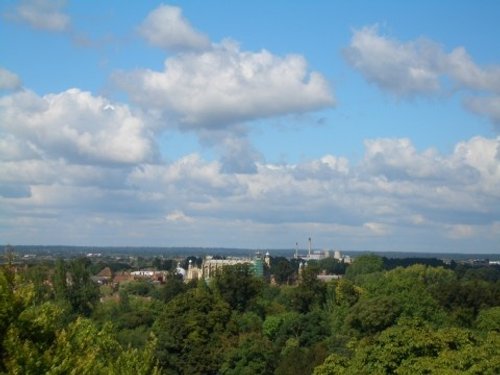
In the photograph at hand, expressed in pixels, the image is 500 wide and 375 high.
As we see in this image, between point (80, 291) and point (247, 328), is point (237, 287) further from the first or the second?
point (80, 291)

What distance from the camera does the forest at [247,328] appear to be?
59.6 ft

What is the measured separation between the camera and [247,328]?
66750 millimetres

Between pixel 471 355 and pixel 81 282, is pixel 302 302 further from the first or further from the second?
pixel 471 355

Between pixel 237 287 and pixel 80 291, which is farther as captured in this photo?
pixel 237 287

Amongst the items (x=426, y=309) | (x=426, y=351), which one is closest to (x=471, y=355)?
(x=426, y=351)

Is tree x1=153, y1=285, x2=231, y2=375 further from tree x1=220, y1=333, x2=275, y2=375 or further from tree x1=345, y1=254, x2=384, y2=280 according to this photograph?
tree x1=345, y1=254, x2=384, y2=280

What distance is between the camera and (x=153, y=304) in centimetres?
7850

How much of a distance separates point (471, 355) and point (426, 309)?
85.4ft

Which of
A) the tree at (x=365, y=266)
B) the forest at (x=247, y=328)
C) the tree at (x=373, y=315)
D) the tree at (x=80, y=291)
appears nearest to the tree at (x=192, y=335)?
the forest at (x=247, y=328)

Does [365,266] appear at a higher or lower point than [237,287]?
higher

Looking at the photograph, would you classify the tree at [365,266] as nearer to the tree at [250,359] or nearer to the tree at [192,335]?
the tree at [192,335]

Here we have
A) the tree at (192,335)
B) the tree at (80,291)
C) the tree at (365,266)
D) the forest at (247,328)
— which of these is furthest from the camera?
the tree at (365,266)

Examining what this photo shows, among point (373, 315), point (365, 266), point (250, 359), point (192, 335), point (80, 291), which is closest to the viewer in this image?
point (250, 359)

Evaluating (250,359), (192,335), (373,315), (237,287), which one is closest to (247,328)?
(237,287)
